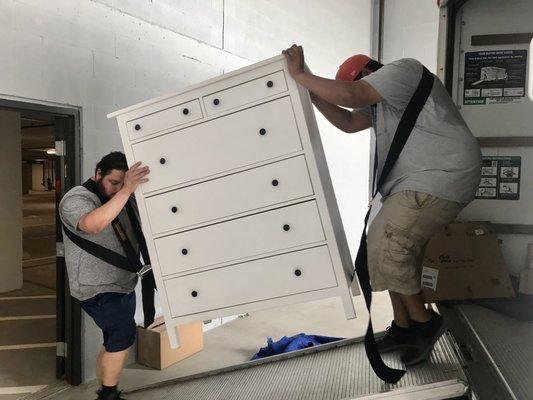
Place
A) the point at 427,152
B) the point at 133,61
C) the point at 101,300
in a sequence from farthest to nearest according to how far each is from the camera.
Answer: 1. the point at 133,61
2. the point at 101,300
3. the point at 427,152

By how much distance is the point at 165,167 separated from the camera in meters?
2.59

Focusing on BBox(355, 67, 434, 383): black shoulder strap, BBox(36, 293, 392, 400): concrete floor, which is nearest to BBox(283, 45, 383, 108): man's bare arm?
BBox(355, 67, 434, 383): black shoulder strap

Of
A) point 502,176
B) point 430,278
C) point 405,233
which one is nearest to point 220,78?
point 405,233

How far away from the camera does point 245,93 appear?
2420mm

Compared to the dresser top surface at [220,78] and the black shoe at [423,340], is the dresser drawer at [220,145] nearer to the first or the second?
the dresser top surface at [220,78]

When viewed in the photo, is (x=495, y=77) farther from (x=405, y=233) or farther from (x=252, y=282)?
(x=252, y=282)

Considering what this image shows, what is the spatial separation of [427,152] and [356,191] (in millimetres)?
6722

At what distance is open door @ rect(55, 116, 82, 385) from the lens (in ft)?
13.0

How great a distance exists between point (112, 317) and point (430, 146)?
2291 mm

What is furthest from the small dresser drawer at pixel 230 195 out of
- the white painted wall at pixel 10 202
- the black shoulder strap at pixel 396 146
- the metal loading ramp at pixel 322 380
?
the white painted wall at pixel 10 202

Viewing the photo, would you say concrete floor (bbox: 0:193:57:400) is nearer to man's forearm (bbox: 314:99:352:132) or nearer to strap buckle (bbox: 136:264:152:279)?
strap buckle (bbox: 136:264:152:279)

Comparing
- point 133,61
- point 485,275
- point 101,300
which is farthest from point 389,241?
point 133,61

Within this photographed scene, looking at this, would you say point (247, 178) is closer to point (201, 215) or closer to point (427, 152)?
point (201, 215)

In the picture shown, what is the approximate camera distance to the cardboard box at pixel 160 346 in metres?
4.46
